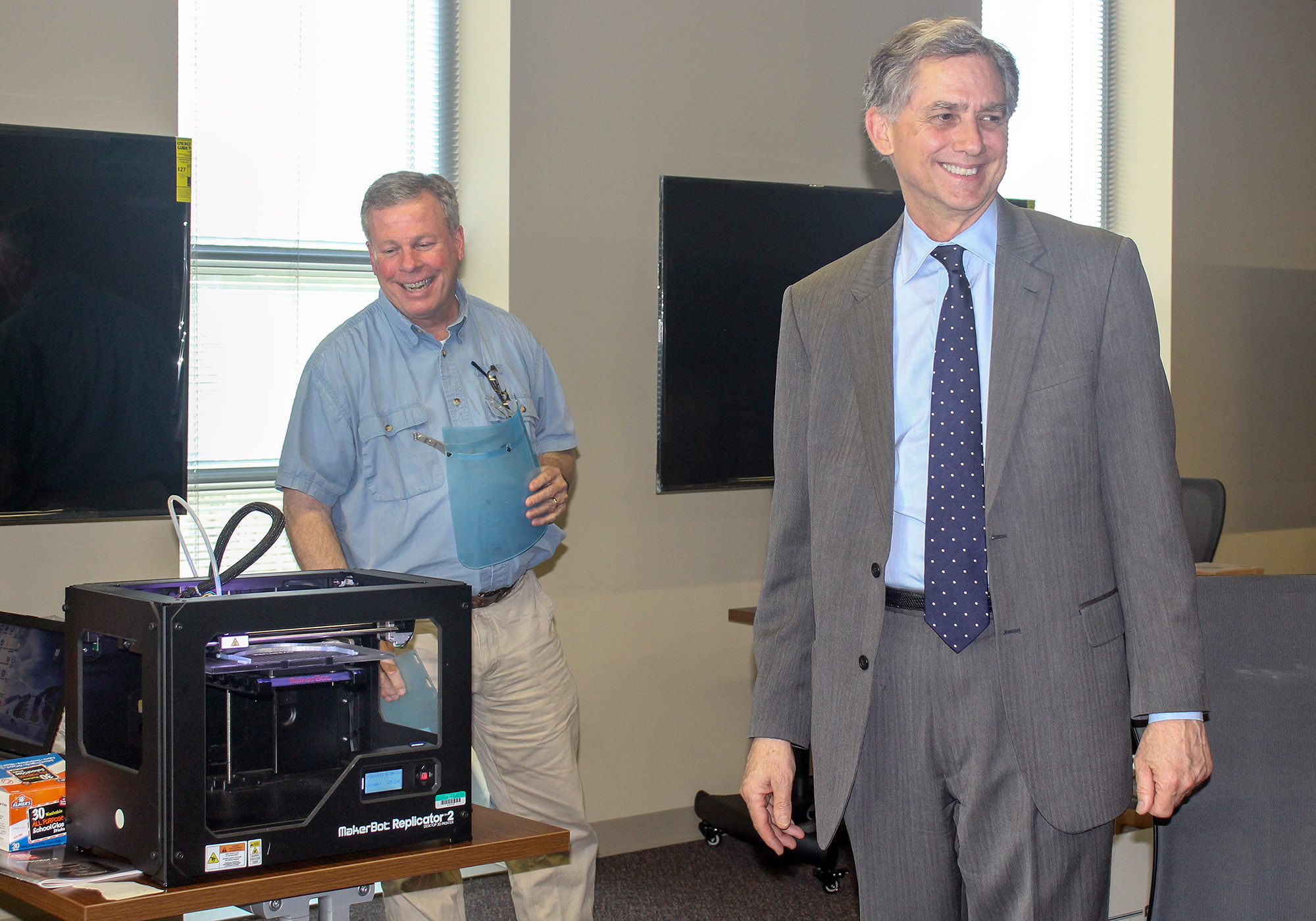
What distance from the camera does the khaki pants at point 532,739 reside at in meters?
2.64

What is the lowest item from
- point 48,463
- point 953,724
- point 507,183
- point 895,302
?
point 953,724

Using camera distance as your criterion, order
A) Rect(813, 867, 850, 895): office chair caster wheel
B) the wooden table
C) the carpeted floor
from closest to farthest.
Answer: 1. the wooden table
2. the carpeted floor
3. Rect(813, 867, 850, 895): office chair caster wheel

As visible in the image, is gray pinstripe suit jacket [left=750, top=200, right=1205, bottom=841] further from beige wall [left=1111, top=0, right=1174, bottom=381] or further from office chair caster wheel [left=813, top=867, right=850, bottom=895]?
beige wall [left=1111, top=0, right=1174, bottom=381]

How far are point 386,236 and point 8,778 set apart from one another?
1.32 meters

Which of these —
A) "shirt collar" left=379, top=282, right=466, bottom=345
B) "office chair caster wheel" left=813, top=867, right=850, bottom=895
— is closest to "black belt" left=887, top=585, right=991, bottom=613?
"shirt collar" left=379, top=282, right=466, bottom=345

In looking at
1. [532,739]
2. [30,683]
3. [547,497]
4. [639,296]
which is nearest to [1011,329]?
[547,497]

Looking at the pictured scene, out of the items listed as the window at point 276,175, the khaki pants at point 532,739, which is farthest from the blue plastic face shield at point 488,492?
the window at point 276,175

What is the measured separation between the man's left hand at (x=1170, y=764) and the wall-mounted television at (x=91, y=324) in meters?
2.52

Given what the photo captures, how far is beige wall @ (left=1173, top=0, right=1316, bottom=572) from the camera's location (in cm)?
532

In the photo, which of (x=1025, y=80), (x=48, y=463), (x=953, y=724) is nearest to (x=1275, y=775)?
(x=953, y=724)

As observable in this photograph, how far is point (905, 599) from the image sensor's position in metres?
1.63

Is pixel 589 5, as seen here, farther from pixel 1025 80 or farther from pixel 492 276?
pixel 1025 80

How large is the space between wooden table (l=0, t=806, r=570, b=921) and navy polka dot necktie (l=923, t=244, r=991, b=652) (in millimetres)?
611

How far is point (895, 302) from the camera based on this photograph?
1759mm
